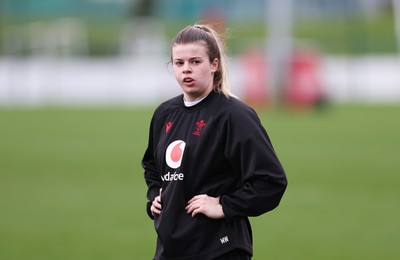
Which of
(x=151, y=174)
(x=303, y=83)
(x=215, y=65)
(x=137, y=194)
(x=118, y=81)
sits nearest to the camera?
(x=215, y=65)

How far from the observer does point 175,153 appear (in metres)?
4.53

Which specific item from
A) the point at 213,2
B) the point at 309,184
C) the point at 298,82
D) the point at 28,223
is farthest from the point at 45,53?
the point at 28,223

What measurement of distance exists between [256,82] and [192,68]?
76.9ft

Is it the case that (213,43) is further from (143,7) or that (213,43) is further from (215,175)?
(143,7)

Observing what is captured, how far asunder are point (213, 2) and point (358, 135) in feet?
60.2

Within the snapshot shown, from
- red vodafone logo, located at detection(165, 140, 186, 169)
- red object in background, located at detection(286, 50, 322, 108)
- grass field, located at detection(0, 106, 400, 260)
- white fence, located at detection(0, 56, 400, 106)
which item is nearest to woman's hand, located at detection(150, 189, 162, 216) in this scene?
red vodafone logo, located at detection(165, 140, 186, 169)

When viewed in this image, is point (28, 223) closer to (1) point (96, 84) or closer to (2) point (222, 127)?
(2) point (222, 127)

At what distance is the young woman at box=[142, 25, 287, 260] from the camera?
14.4 feet

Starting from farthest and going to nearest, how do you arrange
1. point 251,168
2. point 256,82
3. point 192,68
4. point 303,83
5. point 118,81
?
1. point 118,81
2. point 256,82
3. point 303,83
4. point 192,68
5. point 251,168

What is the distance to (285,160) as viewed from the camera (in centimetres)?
1619

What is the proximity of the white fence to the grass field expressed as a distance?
10.8 m

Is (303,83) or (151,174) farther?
(303,83)

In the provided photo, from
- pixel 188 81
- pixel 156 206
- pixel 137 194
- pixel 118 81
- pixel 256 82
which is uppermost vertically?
pixel 188 81

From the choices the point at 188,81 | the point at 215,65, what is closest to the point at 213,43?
the point at 215,65
